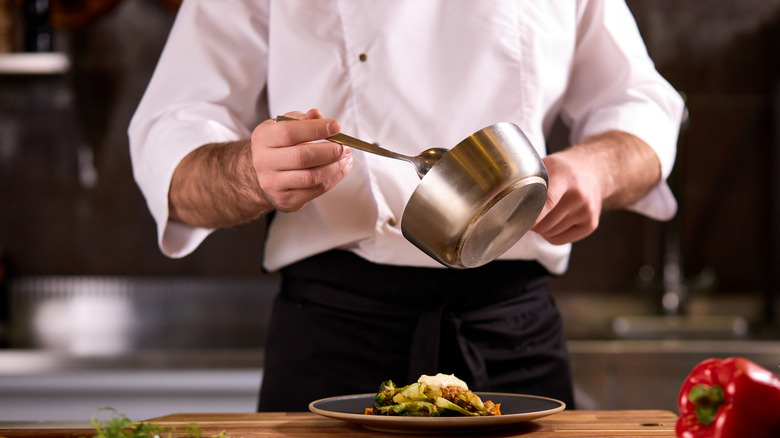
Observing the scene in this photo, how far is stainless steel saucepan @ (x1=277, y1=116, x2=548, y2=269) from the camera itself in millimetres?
658

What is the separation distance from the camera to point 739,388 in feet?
1.96

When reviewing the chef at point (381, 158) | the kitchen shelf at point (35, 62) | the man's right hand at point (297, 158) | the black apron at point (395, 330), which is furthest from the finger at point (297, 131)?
the kitchen shelf at point (35, 62)

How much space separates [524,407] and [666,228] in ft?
5.20

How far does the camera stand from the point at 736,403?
0.60m

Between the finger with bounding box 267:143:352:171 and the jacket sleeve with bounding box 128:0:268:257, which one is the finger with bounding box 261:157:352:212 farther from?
the jacket sleeve with bounding box 128:0:268:257

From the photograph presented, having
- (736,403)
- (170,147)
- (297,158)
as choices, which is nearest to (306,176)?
(297,158)

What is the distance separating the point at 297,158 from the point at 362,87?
32 cm

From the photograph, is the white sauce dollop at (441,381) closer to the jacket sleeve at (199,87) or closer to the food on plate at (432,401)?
the food on plate at (432,401)

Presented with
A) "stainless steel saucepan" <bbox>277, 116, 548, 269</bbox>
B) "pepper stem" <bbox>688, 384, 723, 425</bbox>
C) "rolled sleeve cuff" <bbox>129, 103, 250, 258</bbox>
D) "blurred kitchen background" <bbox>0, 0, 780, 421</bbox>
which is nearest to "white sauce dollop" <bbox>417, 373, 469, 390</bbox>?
"stainless steel saucepan" <bbox>277, 116, 548, 269</bbox>

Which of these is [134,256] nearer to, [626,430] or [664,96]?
[664,96]

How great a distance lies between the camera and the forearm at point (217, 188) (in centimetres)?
Answer: 84

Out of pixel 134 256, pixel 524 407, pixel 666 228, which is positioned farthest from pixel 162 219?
pixel 666 228

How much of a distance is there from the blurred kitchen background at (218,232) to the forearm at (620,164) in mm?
1214

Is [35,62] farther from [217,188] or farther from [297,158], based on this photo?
[297,158]
